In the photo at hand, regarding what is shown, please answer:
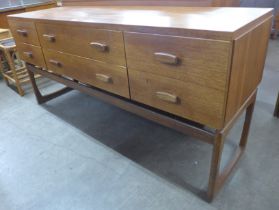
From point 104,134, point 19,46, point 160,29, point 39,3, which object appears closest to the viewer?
point 160,29

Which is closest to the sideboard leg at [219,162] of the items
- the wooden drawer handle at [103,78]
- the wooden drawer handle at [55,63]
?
the wooden drawer handle at [103,78]

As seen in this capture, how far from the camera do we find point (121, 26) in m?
1.00

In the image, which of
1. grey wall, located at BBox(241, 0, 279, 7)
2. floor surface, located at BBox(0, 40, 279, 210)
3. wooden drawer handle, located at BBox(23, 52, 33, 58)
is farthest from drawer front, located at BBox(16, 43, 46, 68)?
grey wall, located at BBox(241, 0, 279, 7)

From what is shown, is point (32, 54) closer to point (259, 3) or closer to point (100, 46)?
point (100, 46)

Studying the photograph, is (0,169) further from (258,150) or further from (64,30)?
(258,150)

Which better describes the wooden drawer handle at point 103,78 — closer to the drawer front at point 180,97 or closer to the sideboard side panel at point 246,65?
the drawer front at point 180,97

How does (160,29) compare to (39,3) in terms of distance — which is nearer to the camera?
(160,29)

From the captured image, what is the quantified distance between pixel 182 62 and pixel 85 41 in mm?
577

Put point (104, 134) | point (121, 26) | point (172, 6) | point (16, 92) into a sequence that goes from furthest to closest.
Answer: point (16, 92)
point (104, 134)
point (172, 6)
point (121, 26)

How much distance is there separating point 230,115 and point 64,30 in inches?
38.2

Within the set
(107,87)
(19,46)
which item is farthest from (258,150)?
(19,46)

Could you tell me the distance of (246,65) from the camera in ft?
2.98

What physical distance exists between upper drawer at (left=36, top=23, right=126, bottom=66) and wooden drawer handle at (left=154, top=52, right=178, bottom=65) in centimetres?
20

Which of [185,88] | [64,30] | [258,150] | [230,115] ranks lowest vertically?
[258,150]
